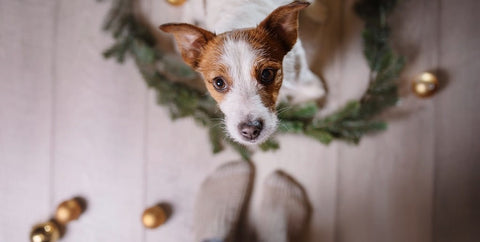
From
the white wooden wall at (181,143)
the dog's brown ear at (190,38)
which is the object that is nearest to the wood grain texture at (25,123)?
the white wooden wall at (181,143)

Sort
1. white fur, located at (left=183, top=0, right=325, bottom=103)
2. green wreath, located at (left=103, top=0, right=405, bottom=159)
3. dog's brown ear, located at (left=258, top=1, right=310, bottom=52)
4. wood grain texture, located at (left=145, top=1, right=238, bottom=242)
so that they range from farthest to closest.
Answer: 1. wood grain texture, located at (left=145, top=1, right=238, bottom=242)
2. green wreath, located at (left=103, top=0, right=405, bottom=159)
3. white fur, located at (left=183, top=0, right=325, bottom=103)
4. dog's brown ear, located at (left=258, top=1, right=310, bottom=52)

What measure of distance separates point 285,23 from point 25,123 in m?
1.01

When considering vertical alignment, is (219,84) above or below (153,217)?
above

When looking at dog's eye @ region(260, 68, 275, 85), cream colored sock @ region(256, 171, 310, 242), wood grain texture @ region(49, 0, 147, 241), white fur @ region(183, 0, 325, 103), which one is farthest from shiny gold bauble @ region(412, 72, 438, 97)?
wood grain texture @ region(49, 0, 147, 241)

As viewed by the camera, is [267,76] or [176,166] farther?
[176,166]

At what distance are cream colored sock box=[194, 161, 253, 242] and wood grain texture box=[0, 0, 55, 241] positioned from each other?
1.79 feet

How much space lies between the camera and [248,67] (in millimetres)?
534

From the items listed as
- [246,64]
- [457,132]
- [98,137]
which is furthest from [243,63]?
[457,132]

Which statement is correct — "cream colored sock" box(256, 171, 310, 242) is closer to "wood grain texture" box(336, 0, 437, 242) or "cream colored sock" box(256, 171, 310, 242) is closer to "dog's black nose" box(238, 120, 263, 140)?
"wood grain texture" box(336, 0, 437, 242)

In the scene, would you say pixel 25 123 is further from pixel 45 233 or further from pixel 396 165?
pixel 396 165

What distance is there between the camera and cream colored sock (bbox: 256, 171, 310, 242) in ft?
3.33

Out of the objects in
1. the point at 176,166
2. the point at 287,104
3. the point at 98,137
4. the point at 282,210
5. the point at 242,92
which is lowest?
the point at 282,210

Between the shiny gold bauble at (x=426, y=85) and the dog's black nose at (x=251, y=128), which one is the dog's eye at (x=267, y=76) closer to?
the dog's black nose at (x=251, y=128)

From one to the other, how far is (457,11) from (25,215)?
5.26 feet
